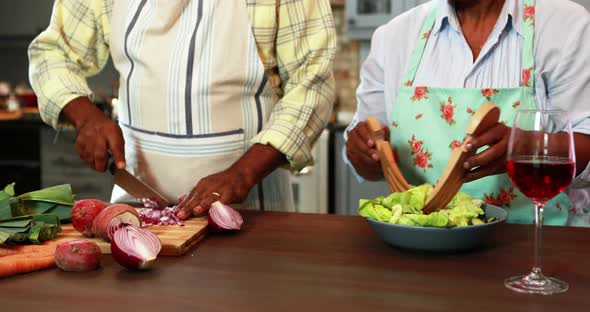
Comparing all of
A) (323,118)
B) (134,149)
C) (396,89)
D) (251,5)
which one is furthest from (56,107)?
(396,89)

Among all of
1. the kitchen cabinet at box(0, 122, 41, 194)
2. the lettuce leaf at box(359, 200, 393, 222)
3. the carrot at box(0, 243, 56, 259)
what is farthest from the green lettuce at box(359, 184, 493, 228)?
the kitchen cabinet at box(0, 122, 41, 194)

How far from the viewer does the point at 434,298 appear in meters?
0.86

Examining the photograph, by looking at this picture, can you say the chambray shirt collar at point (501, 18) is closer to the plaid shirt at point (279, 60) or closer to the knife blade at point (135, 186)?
the plaid shirt at point (279, 60)

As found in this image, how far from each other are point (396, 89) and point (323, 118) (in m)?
0.18

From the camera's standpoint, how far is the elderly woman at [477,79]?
1384 millimetres

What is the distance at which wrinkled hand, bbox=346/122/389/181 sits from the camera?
1385 millimetres

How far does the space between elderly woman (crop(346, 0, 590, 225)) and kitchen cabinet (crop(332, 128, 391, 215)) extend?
6.79 feet

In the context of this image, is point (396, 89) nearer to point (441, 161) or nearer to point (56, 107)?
point (441, 161)

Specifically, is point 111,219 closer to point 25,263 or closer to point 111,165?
point 25,263

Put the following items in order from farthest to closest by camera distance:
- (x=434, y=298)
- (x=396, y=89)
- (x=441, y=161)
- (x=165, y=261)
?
1. (x=396, y=89)
2. (x=441, y=161)
3. (x=165, y=261)
4. (x=434, y=298)

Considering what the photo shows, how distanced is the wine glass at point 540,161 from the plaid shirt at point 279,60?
2.01ft

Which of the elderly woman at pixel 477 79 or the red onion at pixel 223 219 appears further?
the elderly woman at pixel 477 79

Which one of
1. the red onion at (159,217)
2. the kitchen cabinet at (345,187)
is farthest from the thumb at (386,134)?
the kitchen cabinet at (345,187)

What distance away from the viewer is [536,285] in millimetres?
892
